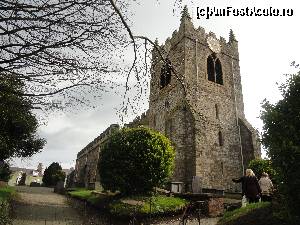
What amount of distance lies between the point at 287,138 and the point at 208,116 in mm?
16246

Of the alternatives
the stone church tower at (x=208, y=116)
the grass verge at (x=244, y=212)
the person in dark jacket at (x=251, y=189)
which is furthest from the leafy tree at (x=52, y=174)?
the grass verge at (x=244, y=212)

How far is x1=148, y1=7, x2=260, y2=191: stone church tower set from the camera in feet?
67.6

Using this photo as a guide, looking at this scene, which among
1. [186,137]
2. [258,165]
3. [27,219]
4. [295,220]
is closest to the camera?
[295,220]

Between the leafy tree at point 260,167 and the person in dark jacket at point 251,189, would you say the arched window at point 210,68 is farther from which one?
the person in dark jacket at point 251,189

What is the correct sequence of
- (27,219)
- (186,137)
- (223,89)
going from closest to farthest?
1. (27,219)
2. (186,137)
3. (223,89)

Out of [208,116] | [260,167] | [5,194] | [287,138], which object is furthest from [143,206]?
[208,116]

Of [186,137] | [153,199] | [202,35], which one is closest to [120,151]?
[153,199]

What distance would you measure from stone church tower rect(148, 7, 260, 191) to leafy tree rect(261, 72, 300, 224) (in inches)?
447

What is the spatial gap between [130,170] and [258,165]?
29.4 feet

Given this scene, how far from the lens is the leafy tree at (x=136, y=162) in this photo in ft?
43.0

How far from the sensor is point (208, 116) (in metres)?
22.9

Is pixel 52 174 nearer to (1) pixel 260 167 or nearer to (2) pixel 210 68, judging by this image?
(2) pixel 210 68

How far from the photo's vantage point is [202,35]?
26016 millimetres

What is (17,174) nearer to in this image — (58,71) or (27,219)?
(27,219)
